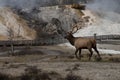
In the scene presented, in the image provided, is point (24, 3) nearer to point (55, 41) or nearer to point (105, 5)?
point (105, 5)

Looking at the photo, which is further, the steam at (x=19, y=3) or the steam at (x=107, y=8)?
the steam at (x=19, y=3)

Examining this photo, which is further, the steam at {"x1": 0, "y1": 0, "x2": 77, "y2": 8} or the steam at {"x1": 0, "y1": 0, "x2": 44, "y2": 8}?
the steam at {"x1": 0, "y1": 0, "x2": 77, "y2": 8}

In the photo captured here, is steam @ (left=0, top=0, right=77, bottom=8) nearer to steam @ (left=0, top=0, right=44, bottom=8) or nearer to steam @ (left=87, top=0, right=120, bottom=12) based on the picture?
steam @ (left=0, top=0, right=44, bottom=8)

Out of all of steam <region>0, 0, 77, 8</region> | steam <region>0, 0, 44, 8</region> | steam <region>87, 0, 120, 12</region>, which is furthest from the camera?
steam <region>87, 0, 120, 12</region>

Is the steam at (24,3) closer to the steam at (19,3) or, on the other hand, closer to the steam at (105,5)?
the steam at (19,3)

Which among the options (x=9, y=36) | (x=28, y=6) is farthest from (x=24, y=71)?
(x=28, y=6)

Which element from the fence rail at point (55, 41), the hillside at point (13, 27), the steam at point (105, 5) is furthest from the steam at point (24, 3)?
the fence rail at point (55, 41)

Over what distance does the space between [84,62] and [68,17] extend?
38.8 meters

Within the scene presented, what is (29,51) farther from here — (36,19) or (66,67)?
(36,19)

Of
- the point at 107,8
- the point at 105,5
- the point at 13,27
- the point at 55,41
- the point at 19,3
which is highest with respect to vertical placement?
the point at 19,3

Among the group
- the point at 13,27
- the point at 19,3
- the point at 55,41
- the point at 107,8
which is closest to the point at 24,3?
the point at 19,3

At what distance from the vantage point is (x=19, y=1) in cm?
7050

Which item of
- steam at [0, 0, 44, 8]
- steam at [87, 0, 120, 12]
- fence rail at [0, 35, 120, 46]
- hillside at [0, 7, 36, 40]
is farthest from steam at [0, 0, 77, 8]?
fence rail at [0, 35, 120, 46]

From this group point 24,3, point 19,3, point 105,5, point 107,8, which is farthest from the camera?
point 105,5
